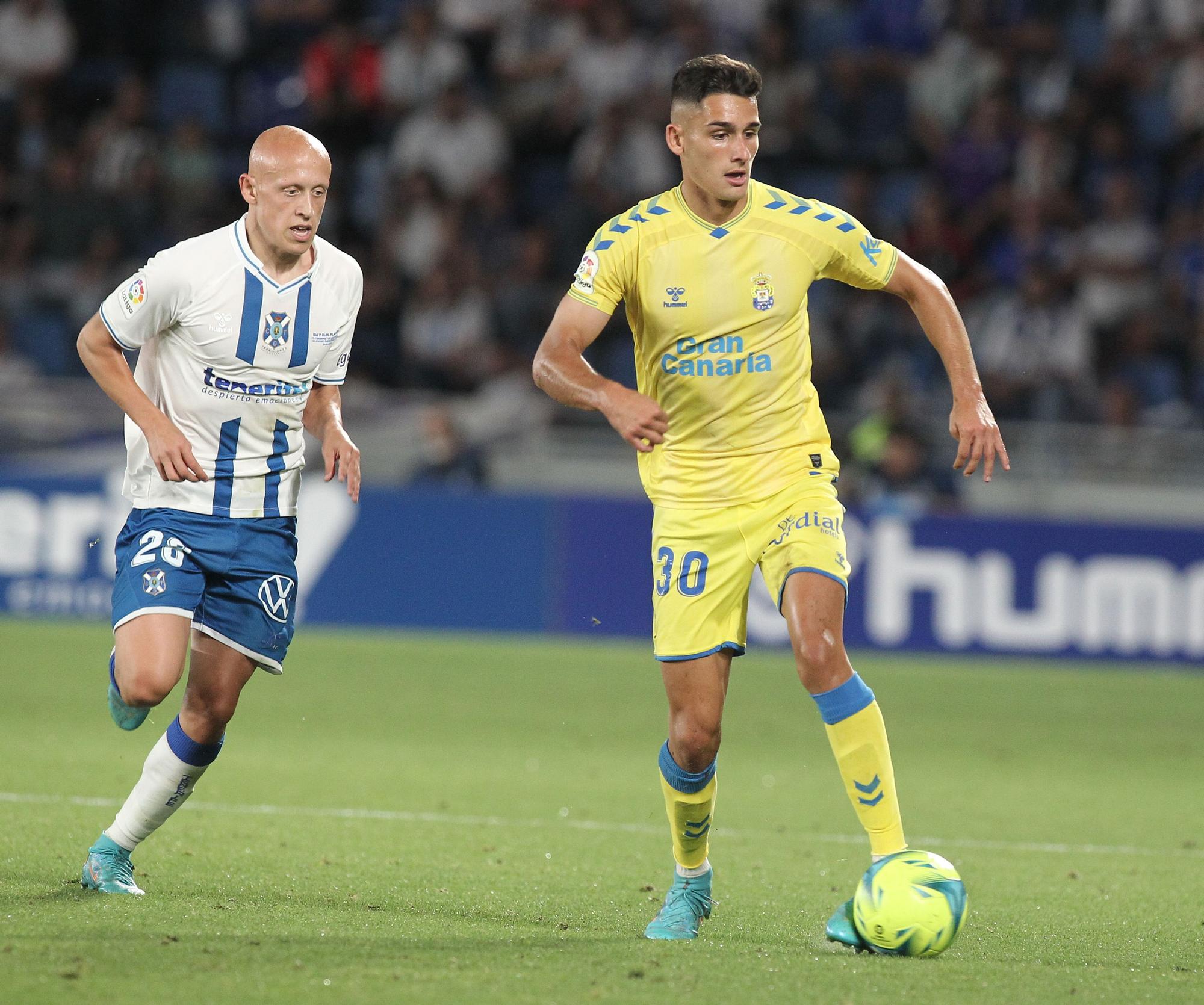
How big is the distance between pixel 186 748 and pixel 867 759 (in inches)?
84.7

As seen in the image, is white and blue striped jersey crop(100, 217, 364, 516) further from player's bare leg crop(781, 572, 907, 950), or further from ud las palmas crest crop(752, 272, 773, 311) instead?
player's bare leg crop(781, 572, 907, 950)

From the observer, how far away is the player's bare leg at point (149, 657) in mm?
5262

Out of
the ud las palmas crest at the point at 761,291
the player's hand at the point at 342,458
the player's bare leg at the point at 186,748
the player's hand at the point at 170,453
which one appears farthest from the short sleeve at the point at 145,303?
the ud las palmas crest at the point at 761,291

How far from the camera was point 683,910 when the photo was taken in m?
5.15

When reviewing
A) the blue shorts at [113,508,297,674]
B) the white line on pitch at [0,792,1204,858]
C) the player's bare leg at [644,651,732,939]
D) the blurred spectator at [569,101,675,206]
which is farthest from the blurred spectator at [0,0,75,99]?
the player's bare leg at [644,651,732,939]

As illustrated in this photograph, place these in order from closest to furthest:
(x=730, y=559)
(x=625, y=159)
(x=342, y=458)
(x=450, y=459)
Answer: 1. (x=730, y=559)
2. (x=342, y=458)
3. (x=450, y=459)
4. (x=625, y=159)

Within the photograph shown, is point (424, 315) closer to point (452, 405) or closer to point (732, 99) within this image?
point (452, 405)

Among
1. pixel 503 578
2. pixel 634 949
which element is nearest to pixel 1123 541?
pixel 503 578

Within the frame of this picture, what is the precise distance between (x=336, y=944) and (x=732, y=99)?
8.86 feet

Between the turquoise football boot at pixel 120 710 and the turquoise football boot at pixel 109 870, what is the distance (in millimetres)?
364

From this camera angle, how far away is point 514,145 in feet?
57.5

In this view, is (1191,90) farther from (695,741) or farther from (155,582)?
(155,582)

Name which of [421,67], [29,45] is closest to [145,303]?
[421,67]

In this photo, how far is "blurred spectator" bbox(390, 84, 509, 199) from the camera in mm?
16938
